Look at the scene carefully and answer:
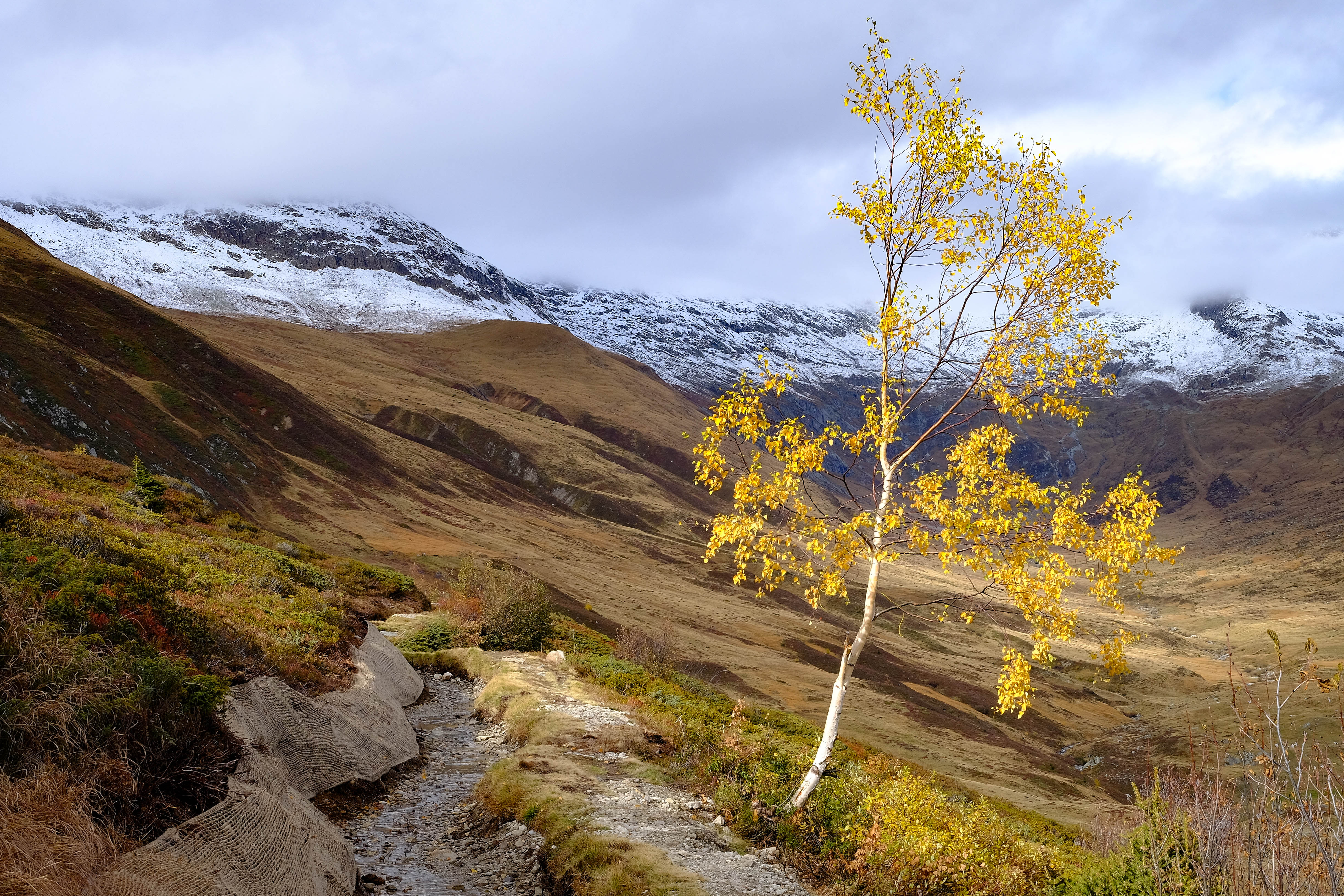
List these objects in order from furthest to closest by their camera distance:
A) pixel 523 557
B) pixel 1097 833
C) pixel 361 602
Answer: pixel 523 557
pixel 361 602
pixel 1097 833

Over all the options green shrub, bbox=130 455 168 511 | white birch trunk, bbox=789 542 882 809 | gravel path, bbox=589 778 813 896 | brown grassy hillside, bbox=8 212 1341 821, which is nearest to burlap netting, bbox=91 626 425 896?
gravel path, bbox=589 778 813 896

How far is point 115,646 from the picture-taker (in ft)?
29.8

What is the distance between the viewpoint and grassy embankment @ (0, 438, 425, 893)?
6992 mm

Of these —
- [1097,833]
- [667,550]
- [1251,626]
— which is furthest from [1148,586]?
[1097,833]

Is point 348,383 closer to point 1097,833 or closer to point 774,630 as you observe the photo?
point 774,630

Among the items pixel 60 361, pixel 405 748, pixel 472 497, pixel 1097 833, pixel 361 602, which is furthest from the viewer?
pixel 472 497

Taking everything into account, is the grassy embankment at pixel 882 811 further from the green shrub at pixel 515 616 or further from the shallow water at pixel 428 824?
the green shrub at pixel 515 616

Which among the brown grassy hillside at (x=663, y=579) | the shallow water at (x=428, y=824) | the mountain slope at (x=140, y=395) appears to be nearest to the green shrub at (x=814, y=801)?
the brown grassy hillside at (x=663, y=579)

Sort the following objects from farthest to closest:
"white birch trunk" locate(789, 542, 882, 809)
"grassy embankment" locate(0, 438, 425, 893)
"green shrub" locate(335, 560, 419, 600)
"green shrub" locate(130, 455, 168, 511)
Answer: "green shrub" locate(335, 560, 419, 600)
"green shrub" locate(130, 455, 168, 511)
"white birch trunk" locate(789, 542, 882, 809)
"grassy embankment" locate(0, 438, 425, 893)

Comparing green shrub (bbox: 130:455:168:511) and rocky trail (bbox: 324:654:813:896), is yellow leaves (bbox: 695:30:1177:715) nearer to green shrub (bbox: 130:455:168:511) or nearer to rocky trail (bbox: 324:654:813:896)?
rocky trail (bbox: 324:654:813:896)

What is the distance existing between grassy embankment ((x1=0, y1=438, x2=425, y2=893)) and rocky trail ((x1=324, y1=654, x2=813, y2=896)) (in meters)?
2.90

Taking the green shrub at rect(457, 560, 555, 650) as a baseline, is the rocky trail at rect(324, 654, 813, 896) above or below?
above

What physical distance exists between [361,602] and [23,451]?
12456 millimetres

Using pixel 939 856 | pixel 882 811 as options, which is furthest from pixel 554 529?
pixel 939 856
